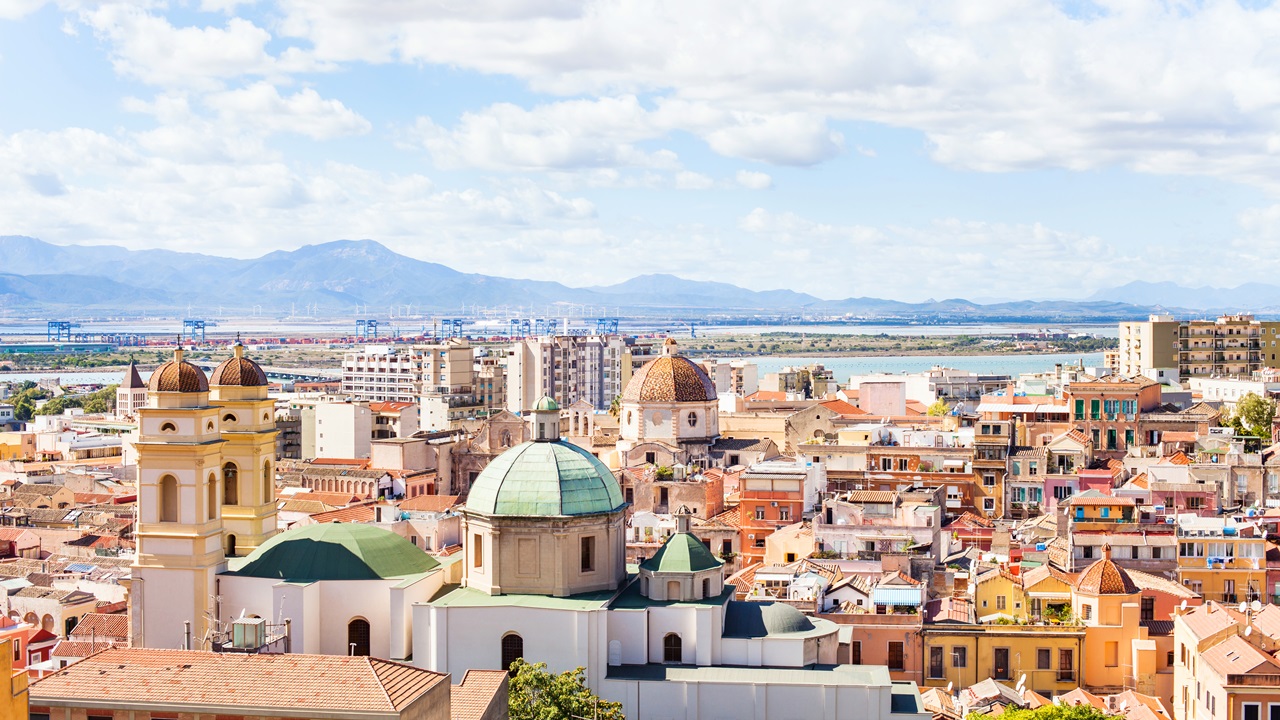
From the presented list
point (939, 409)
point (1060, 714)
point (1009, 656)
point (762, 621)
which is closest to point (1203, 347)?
point (939, 409)

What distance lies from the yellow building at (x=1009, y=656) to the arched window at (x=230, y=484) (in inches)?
538

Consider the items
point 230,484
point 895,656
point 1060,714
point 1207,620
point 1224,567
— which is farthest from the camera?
point 1224,567

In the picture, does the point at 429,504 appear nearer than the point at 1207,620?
No

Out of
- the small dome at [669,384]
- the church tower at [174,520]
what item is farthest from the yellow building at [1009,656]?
the small dome at [669,384]

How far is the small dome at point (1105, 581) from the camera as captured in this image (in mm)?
32250

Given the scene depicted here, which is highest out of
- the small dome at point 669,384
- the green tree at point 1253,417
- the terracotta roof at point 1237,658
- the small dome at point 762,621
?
the small dome at point 669,384

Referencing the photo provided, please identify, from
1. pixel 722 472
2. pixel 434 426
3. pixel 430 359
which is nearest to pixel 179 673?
pixel 722 472

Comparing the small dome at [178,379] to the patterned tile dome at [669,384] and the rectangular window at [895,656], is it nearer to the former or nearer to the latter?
the rectangular window at [895,656]

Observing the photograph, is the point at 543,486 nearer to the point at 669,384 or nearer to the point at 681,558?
the point at 681,558

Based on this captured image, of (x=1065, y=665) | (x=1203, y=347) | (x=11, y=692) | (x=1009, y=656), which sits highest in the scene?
(x=1203, y=347)

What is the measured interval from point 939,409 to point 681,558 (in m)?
47.8

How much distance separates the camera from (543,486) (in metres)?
28.3

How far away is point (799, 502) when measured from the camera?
149 feet

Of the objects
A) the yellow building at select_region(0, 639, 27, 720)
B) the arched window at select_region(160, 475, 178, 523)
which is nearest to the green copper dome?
the arched window at select_region(160, 475, 178, 523)
